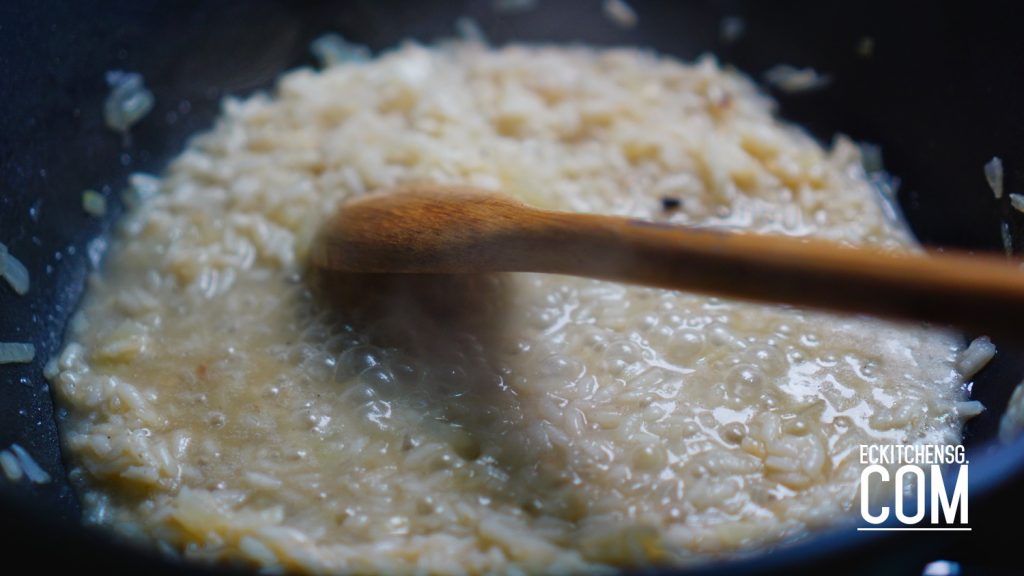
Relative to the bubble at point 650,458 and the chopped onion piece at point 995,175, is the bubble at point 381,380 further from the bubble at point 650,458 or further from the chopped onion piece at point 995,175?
the chopped onion piece at point 995,175

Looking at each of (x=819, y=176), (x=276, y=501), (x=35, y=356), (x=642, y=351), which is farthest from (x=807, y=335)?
(x=35, y=356)

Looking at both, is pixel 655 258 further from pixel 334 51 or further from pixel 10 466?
pixel 334 51

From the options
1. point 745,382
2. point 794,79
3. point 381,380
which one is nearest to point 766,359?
point 745,382

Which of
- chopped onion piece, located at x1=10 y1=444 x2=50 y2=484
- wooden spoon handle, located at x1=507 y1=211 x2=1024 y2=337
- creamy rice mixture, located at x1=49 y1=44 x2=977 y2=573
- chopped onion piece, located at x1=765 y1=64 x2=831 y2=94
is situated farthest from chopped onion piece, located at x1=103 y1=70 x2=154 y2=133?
chopped onion piece, located at x1=765 y1=64 x2=831 y2=94

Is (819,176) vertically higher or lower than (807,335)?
higher

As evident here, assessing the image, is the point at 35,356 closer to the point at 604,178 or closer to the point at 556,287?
the point at 556,287

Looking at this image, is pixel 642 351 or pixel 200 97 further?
pixel 200 97

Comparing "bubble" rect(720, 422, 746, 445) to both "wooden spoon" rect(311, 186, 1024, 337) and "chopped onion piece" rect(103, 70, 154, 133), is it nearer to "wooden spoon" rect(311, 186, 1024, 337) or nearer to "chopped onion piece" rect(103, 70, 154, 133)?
"wooden spoon" rect(311, 186, 1024, 337)
